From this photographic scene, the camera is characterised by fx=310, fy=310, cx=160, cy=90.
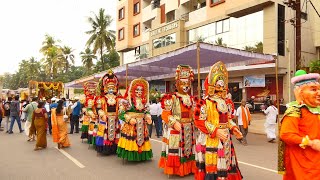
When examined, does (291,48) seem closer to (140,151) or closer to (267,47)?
(267,47)

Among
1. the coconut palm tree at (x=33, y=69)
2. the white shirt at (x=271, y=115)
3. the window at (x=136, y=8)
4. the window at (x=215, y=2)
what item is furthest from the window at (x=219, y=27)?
the coconut palm tree at (x=33, y=69)

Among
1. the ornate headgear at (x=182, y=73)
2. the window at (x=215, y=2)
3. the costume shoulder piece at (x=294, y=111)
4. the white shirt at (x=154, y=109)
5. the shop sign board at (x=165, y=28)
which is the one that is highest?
the window at (x=215, y=2)

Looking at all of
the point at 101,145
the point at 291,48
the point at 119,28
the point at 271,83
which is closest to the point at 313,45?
the point at 291,48

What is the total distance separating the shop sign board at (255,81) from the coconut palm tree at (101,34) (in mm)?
20836

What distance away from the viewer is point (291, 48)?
64.7 feet

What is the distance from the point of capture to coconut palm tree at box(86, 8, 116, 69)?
37531 millimetres

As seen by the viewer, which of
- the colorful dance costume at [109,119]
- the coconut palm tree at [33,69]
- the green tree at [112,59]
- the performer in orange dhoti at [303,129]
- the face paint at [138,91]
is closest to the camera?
the performer in orange dhoti at [303,129]

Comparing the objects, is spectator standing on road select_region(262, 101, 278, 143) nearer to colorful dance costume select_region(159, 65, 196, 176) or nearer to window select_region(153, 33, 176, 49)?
colorful dance costume select_region(159, 65, 196, 176)

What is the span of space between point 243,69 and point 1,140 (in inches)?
577

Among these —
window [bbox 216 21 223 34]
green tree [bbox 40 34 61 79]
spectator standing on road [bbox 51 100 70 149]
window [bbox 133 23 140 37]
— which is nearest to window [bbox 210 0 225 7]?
window [bbox 216 21 223 34]

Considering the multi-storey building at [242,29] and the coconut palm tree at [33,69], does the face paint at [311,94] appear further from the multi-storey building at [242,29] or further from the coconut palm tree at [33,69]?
the coconut palm tree at [33,69]

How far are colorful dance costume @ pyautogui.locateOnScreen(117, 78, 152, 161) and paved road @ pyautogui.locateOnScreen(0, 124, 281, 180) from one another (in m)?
0.28

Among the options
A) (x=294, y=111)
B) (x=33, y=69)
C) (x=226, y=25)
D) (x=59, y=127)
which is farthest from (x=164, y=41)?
(x=33, y=69)

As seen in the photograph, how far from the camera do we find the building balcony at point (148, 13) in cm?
3192
